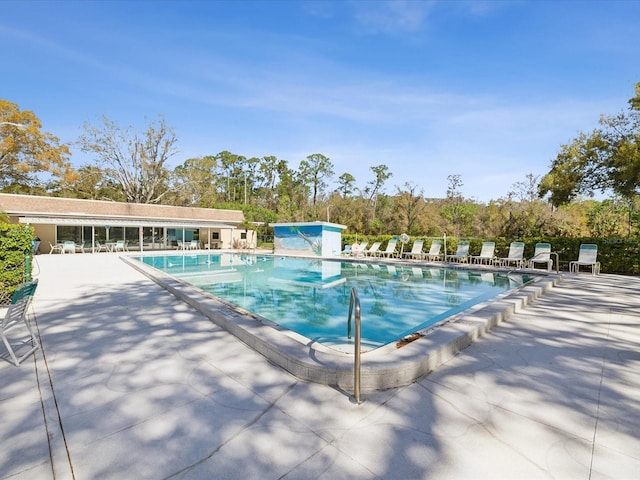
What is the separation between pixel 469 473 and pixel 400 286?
899 centimetres

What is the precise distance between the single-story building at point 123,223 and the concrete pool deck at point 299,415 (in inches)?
858

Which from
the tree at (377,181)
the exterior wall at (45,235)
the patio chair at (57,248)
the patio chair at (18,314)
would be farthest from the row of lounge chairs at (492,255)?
the tree at (377,181)

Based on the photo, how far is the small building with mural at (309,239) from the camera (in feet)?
72.7

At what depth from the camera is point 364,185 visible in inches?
1708

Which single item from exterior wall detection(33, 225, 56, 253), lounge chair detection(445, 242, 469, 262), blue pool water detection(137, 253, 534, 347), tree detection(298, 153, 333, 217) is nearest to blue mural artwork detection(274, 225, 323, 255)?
blue pool water detection(137, 253, 534, 347)

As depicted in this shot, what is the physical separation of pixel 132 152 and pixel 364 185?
2761cm

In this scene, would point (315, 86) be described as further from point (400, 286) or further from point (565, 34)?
point (400, 286)

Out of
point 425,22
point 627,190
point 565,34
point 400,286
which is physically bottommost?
point 400,286

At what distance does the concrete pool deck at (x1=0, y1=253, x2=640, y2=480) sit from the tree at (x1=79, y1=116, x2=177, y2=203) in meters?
36.2

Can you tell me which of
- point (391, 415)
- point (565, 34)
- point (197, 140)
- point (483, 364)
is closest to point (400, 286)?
point (483, 364)

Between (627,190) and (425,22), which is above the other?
(425,22)

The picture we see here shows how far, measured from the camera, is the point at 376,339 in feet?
19.1

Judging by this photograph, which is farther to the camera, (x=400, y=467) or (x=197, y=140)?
(x=197, y=140)

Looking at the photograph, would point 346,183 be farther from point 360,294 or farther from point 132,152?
point 360,294
